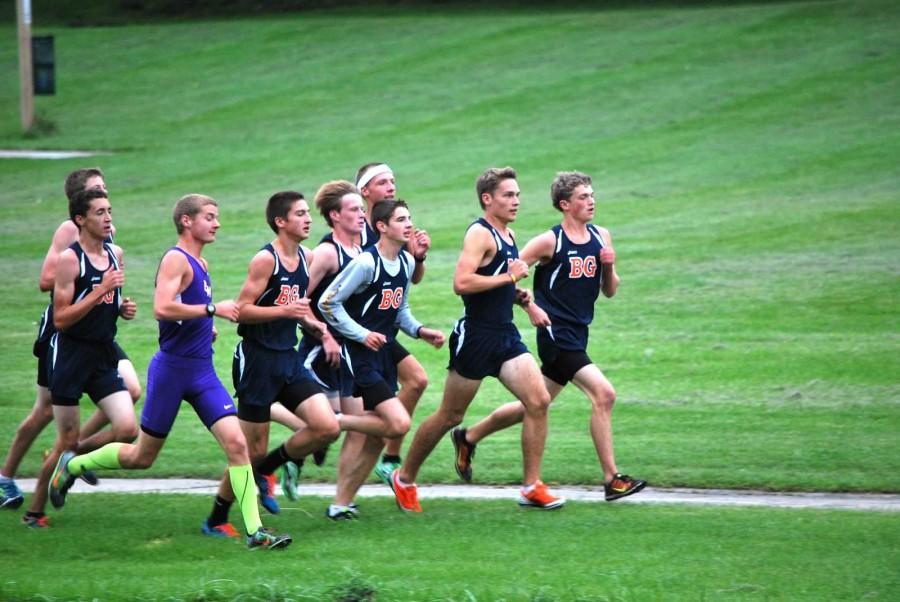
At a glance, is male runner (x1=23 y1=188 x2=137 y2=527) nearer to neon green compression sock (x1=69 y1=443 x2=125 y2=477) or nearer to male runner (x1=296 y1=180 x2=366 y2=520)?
neon green compression sock (x1=69 y1=443 x2=125 y2=477)

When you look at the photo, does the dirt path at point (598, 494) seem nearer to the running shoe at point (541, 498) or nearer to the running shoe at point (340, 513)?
the running shoe at point (541, 498)

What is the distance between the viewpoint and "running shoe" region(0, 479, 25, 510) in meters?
9.41

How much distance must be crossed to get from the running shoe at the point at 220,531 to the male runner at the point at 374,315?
86 cm

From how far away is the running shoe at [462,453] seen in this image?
996cm

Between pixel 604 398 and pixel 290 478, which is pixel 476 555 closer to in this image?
pixel 604 398

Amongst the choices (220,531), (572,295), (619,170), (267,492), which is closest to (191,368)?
(220,531)

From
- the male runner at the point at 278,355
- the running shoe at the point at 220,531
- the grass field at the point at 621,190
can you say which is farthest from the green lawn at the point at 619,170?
the running shoe at the point at 220,531

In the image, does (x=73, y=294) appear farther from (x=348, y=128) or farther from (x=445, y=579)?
(x=348, y=128)

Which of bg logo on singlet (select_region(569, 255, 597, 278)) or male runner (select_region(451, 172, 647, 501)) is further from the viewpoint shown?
bg logo on singlet (select_region(569, 255, 597, 278))

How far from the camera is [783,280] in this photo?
58.1 ft

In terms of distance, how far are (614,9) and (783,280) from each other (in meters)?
28.5

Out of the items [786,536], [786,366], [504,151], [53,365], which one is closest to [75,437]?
[53,365]

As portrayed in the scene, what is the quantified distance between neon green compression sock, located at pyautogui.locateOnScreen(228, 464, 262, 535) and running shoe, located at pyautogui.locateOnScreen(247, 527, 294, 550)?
0.12 ft

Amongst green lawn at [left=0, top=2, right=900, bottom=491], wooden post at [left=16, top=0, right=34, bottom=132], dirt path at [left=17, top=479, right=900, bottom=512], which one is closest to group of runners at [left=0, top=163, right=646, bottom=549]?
dirt path at [left=17, top=479, right=900, bottom=512]
